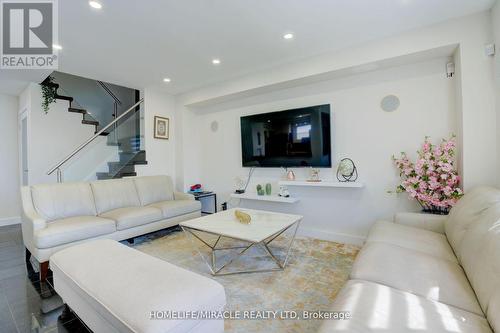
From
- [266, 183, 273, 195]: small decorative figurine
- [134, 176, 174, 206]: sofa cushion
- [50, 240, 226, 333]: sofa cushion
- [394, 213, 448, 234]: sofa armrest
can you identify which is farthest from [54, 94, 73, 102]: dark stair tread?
[394, 213, 448, 234]: sofa armrest

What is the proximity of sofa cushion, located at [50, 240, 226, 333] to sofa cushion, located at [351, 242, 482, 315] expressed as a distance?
0.91 meters

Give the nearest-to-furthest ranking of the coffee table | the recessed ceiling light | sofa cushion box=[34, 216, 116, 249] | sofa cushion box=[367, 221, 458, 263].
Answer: sofa cushion box=[367, 221, 458, 263] → the recessed ceiling light → the coffee table → sofa cushion box=[34, 216, 116, 249]

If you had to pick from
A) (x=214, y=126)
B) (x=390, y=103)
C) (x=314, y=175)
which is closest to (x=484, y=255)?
(x=390, y=103)

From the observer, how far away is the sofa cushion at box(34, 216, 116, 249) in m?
2.40

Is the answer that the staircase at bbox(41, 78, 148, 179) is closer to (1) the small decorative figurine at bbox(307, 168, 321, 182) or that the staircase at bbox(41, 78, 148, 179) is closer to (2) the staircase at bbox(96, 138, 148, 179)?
(2) the staircase at bbox(96, 138, 148, 179)

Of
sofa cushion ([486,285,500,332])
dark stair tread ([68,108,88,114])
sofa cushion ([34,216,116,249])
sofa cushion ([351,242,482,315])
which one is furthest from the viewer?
dark stair tread ([68,108,88,114])

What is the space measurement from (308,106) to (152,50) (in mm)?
2184

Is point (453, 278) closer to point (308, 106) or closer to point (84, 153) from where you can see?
point (308, 106)

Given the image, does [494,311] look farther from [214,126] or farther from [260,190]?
[214,126]

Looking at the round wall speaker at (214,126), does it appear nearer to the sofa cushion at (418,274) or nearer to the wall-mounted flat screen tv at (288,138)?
the wall-mounted flat screen tv at (288,138)

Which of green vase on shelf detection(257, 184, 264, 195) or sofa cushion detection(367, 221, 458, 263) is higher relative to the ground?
green vase on shelf detection(257, 184, 264, 195)

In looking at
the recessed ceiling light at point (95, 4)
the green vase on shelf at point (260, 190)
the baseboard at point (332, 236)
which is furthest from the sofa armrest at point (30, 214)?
the baseboard at point (332, 236)

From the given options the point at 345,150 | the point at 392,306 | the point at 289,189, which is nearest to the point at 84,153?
the point at 289,189

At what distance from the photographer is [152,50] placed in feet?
9.64
